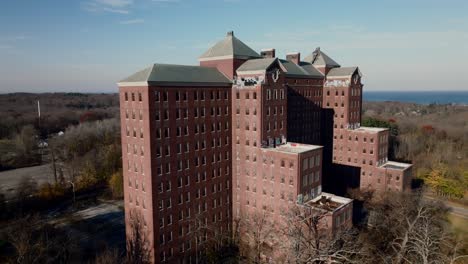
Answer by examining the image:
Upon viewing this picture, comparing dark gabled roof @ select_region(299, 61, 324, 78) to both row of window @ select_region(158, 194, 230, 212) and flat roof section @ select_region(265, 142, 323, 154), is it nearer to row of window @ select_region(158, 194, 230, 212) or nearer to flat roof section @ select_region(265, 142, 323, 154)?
flat roof section @ select_region(265, 142, 323, 154)

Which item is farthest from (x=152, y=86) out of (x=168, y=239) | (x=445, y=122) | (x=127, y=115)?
(x=445, y=122)

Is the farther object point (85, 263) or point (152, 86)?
point (85, 263)

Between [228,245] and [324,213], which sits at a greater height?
[324,213]

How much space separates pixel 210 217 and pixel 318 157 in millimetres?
26042

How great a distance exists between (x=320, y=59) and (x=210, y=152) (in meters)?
52.0

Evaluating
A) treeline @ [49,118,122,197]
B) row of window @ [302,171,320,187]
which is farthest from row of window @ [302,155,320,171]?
treeline @ [49,118,122,197]

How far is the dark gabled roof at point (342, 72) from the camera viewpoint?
94.6m

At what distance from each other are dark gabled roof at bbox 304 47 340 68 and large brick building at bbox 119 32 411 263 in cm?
3090

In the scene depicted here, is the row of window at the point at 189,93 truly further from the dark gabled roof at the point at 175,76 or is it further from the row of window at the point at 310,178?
the row of window at the point at 310,178

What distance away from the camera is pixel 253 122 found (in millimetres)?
67812

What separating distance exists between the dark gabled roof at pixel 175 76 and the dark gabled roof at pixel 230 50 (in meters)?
5.45

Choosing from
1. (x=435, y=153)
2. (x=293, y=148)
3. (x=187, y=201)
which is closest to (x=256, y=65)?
(x=293, y=148)

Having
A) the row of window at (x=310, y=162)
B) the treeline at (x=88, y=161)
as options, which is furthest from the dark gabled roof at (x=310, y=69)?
the treeline at (x=88, y=161)

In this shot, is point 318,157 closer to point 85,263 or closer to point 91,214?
point 85,263
